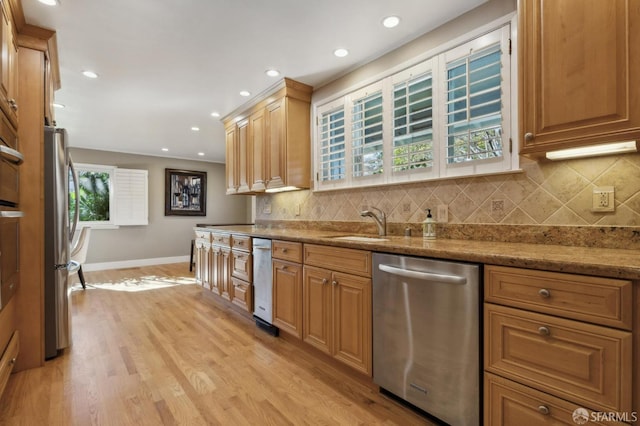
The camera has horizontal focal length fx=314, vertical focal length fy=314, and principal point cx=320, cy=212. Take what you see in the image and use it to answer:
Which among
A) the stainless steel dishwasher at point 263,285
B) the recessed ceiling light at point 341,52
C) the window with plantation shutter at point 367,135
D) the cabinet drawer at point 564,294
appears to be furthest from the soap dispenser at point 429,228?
the recessed ceiling light at point 341,52

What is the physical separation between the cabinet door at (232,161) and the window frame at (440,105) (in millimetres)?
1568

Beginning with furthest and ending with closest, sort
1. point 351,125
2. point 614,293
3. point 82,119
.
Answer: point 82,119
point 351,125
point 614,293

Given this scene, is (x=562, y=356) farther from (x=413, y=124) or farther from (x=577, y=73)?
(x=413, y=124)

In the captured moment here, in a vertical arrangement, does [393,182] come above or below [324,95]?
below

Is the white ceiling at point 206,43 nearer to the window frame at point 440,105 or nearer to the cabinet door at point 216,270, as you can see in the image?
the window frame at point 440,105

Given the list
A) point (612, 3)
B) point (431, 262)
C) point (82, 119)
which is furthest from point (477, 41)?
point (82, 119)

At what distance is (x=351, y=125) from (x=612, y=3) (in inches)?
71.6

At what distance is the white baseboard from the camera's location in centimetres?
593

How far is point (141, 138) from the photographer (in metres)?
5.32

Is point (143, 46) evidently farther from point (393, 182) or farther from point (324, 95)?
point (393, 182)

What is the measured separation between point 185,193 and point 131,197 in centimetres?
111

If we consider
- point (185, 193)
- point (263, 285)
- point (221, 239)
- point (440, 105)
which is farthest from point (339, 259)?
point (185, 193)

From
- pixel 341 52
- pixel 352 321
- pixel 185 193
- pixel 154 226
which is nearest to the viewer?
pixel 352 321

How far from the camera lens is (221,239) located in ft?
11.6
